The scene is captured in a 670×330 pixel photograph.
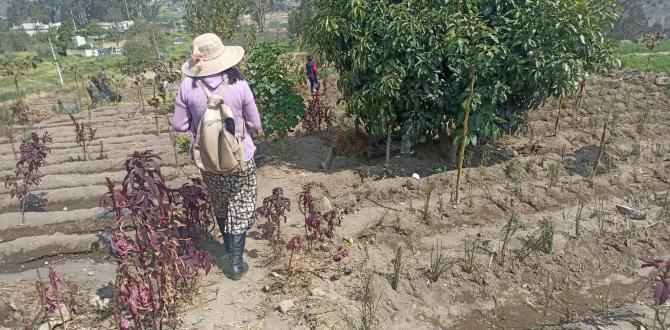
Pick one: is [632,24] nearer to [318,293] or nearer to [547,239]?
[547,239]

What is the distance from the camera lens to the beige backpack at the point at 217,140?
10.7 feet

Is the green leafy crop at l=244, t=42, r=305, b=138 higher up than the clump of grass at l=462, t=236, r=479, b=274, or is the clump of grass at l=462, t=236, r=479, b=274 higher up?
the green leafy crop at l=244, t=42, r=305, b=138

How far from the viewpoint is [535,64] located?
16.1ft

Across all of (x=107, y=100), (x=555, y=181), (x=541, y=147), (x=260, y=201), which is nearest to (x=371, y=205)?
(x=260, y=201)

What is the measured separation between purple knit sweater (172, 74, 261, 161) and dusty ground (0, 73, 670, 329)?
1.26 meters

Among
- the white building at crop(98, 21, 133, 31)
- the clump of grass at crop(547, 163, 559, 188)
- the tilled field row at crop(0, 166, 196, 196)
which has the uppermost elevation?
the clump of grass at crop(547, 163, 559, 188)

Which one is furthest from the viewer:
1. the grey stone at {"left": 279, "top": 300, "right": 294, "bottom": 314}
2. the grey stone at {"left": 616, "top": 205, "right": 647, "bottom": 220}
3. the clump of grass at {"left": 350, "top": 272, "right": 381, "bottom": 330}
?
the grey stone at {"left": 616, "top": 205, "right": 647, "bottom": 220}

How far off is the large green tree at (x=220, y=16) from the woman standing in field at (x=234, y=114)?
7.22 meters

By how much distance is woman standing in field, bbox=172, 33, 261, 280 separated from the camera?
3363mm

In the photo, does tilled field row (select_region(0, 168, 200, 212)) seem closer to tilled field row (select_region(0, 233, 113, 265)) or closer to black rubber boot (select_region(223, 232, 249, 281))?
tilled field row (select_region(0, 233, 113, 265))

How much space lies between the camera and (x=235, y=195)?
146 inches

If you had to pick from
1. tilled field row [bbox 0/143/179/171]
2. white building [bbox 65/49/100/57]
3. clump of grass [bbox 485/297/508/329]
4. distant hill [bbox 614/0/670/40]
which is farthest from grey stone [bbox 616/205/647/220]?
white building [bbox 65/49/100/57]

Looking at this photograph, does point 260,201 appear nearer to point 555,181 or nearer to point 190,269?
point 190,269

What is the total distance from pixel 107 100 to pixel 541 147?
37.7 feet
